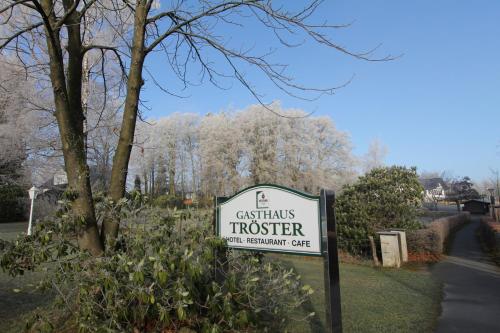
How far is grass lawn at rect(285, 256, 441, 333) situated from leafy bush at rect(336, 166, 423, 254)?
8.79ft

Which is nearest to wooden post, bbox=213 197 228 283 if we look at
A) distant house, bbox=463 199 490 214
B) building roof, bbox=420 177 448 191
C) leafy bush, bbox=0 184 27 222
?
leafy bush, bbox=0 184 27 222

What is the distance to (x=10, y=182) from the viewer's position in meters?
26.6

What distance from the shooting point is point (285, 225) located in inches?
151

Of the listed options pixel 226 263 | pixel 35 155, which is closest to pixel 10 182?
pixel 35 155

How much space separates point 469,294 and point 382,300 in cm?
214

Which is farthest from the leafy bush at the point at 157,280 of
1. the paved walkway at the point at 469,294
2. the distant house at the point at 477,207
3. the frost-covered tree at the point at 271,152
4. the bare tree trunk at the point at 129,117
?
the distant house at the point at 477,207

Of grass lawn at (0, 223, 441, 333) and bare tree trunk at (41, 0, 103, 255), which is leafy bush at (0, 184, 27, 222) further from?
bare tree trunk at (41, 0, 103, 255)

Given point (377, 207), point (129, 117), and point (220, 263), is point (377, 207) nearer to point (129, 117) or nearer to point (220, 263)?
point (220, 263)

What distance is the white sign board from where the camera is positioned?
11.8ft

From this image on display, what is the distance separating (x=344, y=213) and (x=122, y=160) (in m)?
11.0

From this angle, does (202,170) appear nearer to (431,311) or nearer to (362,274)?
(362,274)

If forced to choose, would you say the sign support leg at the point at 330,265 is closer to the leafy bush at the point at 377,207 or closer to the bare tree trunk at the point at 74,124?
the bare tree trunk at the point at 74,124

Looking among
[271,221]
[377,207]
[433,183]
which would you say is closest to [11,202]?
[377,207]

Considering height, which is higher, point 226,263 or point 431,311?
point 226,263
